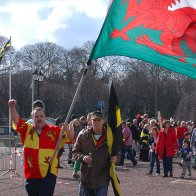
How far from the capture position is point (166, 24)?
687 centimetres

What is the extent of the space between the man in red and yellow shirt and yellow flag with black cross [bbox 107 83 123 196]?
0.54 m

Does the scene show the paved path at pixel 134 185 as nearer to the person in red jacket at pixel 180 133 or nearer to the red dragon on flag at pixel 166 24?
the red dragon on flag at pixel 166 24

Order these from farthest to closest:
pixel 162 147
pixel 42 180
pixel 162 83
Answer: pixel 162 83 < pixel 162 147 < pixel 42 180

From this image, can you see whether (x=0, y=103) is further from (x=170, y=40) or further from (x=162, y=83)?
(x=170, y=40)

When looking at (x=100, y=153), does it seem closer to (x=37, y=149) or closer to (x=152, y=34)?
(x=37, y=149)

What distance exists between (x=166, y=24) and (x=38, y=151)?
90.3 inches

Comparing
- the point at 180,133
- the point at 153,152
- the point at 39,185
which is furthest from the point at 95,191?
the point at 180,133

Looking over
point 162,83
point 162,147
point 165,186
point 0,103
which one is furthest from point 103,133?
point 162,83

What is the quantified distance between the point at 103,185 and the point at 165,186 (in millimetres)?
6283

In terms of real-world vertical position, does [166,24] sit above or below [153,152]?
above

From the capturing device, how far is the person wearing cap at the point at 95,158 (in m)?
7.02

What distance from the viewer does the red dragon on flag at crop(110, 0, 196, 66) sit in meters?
6.81

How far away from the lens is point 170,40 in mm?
6859

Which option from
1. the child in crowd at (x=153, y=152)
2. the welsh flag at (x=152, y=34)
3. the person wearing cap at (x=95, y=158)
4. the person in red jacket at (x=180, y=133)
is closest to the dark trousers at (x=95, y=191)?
the person wearing cap at (x=95, y=158)
